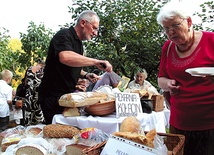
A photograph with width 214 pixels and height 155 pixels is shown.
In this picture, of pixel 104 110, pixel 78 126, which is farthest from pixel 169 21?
pixel 78 126

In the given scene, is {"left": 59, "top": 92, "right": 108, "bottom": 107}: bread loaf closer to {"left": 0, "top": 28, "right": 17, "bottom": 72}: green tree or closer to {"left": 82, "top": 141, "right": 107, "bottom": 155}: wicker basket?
{"left": 82, "top": 141, "right": 107, "bottom": 155}: wicker basket

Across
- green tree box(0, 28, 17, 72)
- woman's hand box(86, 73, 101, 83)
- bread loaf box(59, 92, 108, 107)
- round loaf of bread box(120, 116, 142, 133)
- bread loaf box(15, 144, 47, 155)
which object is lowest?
bread loaf box(15, 144, 47, 155)

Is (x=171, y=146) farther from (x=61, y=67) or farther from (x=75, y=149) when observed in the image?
(x=61, y=67)

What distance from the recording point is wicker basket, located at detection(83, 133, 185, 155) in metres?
1.01

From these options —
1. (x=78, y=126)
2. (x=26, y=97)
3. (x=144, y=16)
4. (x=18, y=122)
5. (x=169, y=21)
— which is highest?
(x=144, y=16)

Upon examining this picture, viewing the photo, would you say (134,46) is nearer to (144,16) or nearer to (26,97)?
(144,16)

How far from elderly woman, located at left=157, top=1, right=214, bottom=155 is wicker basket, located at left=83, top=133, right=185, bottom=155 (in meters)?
0.34

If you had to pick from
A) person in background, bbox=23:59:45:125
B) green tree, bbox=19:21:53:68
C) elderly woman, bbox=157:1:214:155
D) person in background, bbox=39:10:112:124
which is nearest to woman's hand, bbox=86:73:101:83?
person in background, bbox=39:10:112:124

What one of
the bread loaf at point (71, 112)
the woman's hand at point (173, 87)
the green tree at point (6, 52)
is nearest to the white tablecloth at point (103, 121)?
the bread loaf at point (71, 112)

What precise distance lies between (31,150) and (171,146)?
747 millimetres

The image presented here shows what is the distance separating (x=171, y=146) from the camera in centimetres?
117

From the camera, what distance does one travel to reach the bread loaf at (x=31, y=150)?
4.52ft

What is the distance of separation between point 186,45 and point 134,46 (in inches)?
133

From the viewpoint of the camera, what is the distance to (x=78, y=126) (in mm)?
1711
